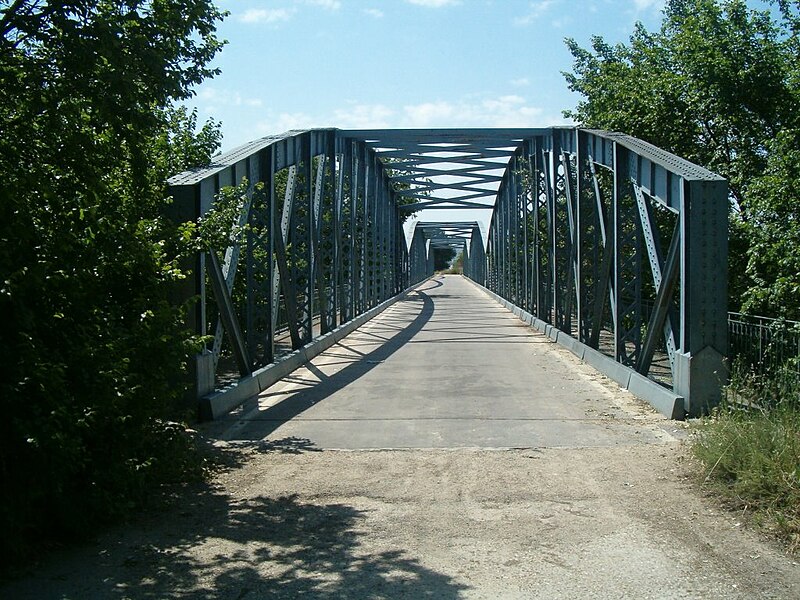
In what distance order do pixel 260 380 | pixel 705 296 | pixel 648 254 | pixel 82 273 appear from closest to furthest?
pixel 82 273
pixel 705 296
pixel 260 380
pixel 648 254

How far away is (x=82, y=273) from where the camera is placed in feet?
17.0

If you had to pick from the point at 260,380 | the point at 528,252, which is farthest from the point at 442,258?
the point at 260,380

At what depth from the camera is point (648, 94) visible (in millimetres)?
16844

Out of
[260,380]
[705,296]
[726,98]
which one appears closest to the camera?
[705,296]

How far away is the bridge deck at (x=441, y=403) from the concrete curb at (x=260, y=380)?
146 mm

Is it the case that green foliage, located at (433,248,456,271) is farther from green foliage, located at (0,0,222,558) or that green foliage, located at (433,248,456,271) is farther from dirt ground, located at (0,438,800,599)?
green foliage, located at (0,0,222,558)

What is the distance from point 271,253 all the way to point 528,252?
54.5 feet

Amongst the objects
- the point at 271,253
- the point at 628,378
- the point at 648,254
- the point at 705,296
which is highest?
the point at 271,253

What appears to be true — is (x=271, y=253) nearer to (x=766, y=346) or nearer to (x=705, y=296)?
(x=705, y=296)

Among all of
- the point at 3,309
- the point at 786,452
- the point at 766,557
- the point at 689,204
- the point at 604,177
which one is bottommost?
the point at 766,557

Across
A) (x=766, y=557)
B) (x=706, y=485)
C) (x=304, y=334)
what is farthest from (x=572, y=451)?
(x=304, y=334)

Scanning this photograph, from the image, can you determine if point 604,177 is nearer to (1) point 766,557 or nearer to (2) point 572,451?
(2) point 572,451

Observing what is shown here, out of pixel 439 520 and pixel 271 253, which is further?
pixel 271 253

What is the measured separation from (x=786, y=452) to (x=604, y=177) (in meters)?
13.1
